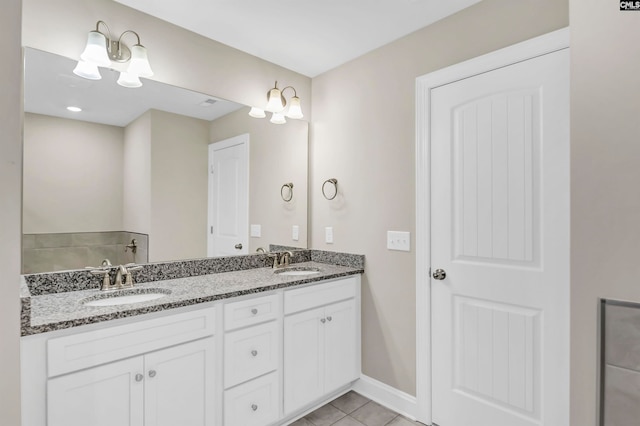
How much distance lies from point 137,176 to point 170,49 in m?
0.80

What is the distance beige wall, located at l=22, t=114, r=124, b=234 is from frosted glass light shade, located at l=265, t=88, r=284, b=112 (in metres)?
1.02

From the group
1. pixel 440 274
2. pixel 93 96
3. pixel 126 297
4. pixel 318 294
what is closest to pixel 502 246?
pixel 440 274

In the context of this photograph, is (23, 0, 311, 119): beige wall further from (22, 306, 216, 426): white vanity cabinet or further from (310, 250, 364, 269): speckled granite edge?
(22, 306, 216, 426): white vanity cabinet

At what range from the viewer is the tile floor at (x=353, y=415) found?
6.73ft

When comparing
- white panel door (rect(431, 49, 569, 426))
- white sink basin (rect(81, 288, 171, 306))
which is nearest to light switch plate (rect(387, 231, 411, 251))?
white panel door (rect(431, 49, 569, 426))

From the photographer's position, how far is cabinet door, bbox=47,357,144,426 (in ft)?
4.07

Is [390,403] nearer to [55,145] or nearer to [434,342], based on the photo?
[434,342]

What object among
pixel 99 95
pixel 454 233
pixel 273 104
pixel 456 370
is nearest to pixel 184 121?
pixel 99 95

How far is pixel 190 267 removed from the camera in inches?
83.3

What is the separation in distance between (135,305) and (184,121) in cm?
124

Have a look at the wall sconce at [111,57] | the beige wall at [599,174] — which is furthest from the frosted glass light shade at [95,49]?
the beige wall at [599,174]

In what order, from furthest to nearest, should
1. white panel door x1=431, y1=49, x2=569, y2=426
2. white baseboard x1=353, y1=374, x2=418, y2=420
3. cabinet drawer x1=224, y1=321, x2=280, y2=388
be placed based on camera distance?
1. white baseboard x1=353, y1=374, x2=418, y2=420
2. cabinet drawer x1=224, y1=321, x2=280, y2=388
3. white panel door x1=431, y1=49, x2=569, y2=426

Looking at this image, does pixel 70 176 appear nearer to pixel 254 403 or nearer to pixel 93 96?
pixel 93 96

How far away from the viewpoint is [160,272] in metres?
1.99
